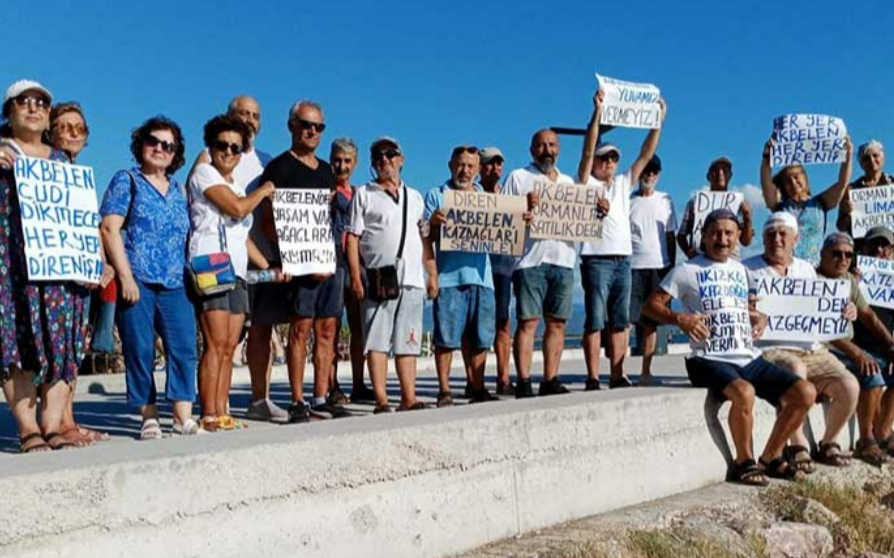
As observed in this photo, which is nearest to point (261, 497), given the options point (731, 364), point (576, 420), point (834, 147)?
point (576, 420)

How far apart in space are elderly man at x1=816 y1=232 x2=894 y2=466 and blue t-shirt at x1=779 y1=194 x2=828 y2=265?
701mm

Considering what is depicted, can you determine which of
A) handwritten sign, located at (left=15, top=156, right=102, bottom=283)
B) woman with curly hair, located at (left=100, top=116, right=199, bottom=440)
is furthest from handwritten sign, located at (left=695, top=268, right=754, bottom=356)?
handwritten sign, located at (left=15, top=156, right=102, bottom=283)

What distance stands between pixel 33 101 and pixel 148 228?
2.89 feet

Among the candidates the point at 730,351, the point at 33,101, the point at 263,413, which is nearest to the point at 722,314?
the point at 730,351

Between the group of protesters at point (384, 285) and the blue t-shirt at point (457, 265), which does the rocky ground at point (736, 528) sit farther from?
the blue t-shirt at point (457, 265)

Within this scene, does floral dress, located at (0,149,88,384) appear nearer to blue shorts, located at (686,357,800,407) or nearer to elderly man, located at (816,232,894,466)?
blue shorts, located at (686,357,800,407)

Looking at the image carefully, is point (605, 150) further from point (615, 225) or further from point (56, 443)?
point (56, 443)

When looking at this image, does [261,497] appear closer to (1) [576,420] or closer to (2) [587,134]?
(1) [576,420]

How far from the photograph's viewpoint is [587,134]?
25.8ft

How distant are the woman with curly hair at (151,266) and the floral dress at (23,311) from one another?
419mm

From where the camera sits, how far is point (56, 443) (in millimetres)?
4781

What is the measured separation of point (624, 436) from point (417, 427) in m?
1.77

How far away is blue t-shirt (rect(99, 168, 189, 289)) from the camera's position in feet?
17.1

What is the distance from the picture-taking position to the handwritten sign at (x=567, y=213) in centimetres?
735
